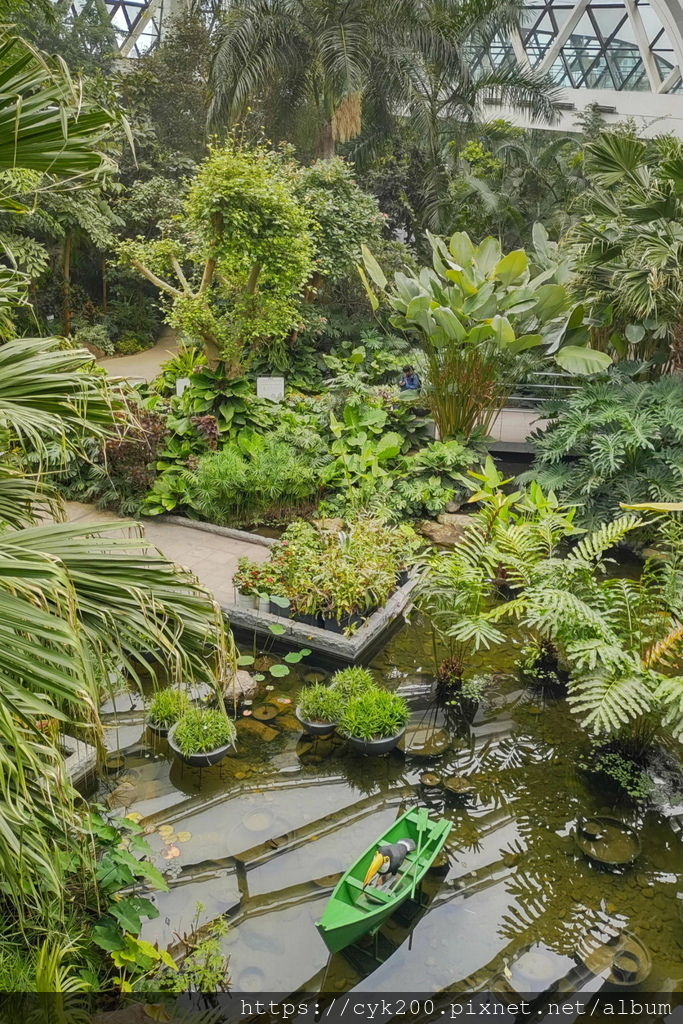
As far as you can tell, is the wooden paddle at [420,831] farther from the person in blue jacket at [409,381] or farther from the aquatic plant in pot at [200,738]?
the person in blue jacket at [409,381]

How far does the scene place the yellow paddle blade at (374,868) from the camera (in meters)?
3.43

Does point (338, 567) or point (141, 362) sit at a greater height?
point (338, 567)

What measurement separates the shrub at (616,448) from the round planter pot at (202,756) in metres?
4.50

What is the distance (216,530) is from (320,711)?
320 centimetres

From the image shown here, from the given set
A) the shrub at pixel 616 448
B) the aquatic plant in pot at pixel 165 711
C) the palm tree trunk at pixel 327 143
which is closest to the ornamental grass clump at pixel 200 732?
the aquatic plant in pot at pixel 165 711

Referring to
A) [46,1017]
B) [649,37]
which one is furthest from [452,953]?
[649,37]

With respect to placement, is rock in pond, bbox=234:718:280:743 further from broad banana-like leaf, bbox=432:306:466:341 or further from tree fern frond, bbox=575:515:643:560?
broad banana-like leaf, bbox=432:306:466:341

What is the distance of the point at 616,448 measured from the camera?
722 cm

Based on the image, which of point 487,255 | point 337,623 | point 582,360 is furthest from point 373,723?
point 487,255

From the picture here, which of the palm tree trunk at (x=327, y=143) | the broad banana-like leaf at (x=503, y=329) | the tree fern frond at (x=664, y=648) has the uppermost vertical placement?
the palm tree trunk at (x=327, y=143)

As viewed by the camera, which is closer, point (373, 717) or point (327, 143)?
point (373, 717)

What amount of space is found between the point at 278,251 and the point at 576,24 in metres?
17.9

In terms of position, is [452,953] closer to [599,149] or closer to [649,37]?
[599,149]

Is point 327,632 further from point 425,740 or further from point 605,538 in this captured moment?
point 605,538
